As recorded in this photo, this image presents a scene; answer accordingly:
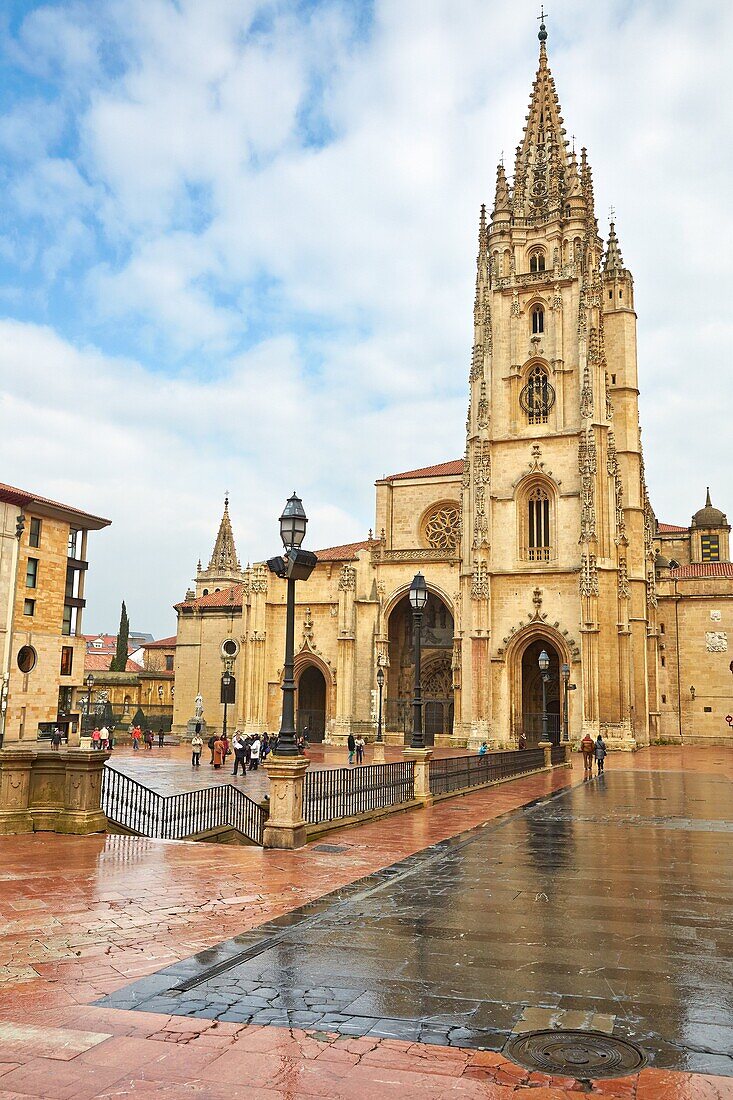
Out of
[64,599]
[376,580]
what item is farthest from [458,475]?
[64,599]

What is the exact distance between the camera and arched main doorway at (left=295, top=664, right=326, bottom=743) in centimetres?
5031

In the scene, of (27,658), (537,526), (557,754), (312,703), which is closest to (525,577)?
(537,526)

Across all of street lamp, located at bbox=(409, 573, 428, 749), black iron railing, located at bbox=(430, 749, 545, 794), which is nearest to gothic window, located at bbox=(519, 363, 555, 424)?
black iron railing, located at bbox=(430, 749, 545, 794)

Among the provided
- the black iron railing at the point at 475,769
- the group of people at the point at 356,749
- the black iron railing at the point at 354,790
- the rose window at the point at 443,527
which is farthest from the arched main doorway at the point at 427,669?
the black iron railing at the point at 354,790

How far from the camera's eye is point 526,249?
48.7 meters

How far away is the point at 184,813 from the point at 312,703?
36.7 m

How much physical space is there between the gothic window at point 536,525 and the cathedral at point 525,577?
0.08 meters

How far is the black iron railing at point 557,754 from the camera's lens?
3147 centimetres

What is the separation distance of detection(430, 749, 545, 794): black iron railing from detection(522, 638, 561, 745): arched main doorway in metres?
16.9

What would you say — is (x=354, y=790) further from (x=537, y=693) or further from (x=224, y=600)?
(x=224, y=600)

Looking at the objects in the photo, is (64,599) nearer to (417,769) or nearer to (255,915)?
(417,769)

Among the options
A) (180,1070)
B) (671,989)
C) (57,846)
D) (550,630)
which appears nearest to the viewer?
(180,1070)

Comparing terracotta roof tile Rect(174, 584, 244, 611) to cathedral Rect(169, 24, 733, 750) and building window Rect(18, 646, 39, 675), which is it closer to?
cathedral Rect(169, 24, 733, 750)

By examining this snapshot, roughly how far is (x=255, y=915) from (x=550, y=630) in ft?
121
